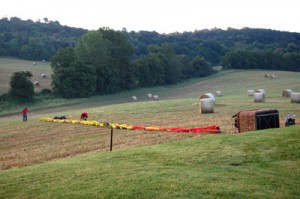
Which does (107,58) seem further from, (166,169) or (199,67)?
(166,169)

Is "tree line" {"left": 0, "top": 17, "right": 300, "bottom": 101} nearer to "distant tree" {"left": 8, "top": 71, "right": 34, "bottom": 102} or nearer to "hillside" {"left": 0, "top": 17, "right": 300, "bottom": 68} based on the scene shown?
"hillside" {"left": 0, "top": 17, "right": 300, "bottom": 68}

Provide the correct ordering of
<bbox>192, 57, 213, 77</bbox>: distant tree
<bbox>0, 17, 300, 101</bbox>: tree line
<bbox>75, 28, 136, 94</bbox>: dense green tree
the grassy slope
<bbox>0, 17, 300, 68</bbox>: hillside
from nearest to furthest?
the grassy slope < <bbox>0, 17, 300, 101</bbox>: tree line < <bbox>75, 28, 136, 94</bbox>: dense green tree < <bbox>192, 57, 213, 77</bbox>: distant tree < <bbox>0, 17, 300, 68</bbox>: hillside

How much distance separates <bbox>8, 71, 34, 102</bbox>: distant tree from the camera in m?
54.4

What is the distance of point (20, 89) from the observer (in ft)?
179

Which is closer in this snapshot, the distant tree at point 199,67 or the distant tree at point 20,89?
the distant tree at point 20,89

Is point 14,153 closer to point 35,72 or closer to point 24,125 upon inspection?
point 24,125

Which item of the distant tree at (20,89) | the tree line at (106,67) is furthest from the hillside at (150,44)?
the distant tree at (20,89)

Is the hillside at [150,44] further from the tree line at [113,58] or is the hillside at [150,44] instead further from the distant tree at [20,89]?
the distant tree at [20,89]

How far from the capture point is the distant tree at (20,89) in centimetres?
5441

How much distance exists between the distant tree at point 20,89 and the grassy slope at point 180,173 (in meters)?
43.5

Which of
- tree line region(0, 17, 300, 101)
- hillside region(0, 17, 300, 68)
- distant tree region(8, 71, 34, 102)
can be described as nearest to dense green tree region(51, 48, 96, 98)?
tree line region(0, 17, 300, 101)

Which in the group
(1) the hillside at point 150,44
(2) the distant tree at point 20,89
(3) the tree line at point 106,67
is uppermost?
(1) the hillside at point 150,44

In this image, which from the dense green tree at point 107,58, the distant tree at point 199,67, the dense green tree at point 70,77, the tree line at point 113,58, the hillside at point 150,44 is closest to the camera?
the dense green tree at point 70,77

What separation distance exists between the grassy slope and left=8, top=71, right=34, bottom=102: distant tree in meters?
43.5
